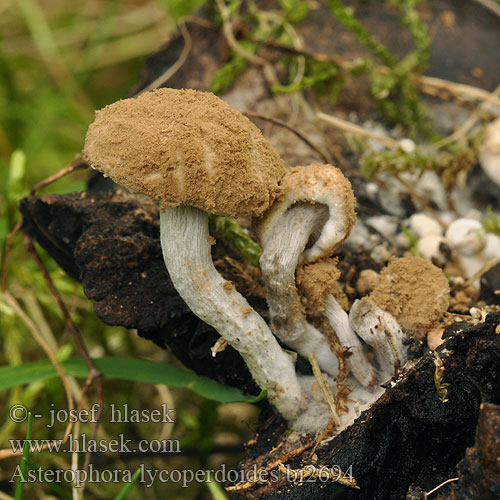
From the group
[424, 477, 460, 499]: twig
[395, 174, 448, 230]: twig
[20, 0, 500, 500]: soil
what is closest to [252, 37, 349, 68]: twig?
[20, 0, 500, 500]: soil

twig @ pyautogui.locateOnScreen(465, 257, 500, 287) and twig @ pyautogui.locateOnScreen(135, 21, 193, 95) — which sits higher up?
twig @ pyautogui.locateOnScreen(135, 21, 193, 95)

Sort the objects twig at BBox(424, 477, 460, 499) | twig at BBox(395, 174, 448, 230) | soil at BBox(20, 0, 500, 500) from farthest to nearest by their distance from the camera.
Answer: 1. twig at BBox(395, 174, 448, 230)
2. soil at BBox(20, 0, 500, 500)
3. twig at BBox(424, 477, 460, 499)

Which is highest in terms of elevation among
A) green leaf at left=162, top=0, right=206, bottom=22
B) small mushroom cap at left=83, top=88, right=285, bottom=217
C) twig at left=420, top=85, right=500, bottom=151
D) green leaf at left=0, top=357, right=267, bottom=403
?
small mushroom cap at left=83, top=88, right=285, bottom=217

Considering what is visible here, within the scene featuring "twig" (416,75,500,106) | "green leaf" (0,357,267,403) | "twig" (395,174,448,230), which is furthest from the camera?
"twig" (416,75,500,106)

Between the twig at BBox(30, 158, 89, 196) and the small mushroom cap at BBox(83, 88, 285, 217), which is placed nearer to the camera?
the small mushroom cap at BBox(83, 88, 285, 217)

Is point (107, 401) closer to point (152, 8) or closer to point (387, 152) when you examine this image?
point (387, 152)

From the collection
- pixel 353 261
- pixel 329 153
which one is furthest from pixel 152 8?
pixel 353 261

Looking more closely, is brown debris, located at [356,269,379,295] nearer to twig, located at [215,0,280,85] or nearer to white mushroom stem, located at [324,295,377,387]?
white mushroom stem, located at [324,295,377,387]
